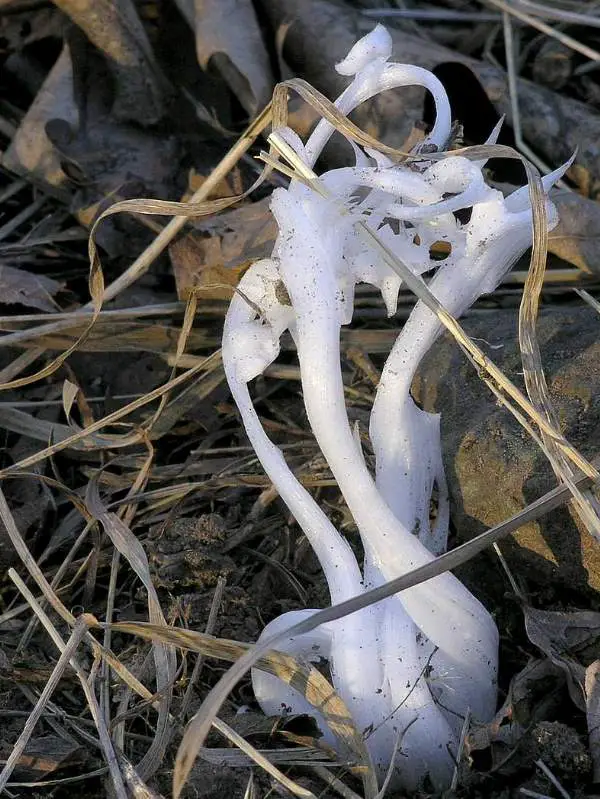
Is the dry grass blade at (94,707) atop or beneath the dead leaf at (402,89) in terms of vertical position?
beneath

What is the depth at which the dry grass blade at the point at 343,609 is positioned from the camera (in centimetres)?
122

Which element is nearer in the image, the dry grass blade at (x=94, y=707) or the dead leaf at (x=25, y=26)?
the dry grass blade at (x=94, y=707)

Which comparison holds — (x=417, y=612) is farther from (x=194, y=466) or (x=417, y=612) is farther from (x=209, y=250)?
(x=209, y=250)

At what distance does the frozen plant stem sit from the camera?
155cm

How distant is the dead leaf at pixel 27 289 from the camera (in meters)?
2.36

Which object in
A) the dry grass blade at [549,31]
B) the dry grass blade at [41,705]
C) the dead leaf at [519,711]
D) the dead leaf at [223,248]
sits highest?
the dry grass blade at [549,31]

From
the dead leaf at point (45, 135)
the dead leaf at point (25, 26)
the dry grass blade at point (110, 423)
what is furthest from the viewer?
the dead leaf at point (25, 26)

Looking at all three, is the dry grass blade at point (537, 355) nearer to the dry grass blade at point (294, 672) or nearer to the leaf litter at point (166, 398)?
the leaf litter at point (166, 398)

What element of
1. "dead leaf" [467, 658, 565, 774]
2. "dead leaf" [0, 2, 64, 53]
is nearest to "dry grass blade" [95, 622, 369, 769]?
"dead leaf" [467, 658, 565, 774]

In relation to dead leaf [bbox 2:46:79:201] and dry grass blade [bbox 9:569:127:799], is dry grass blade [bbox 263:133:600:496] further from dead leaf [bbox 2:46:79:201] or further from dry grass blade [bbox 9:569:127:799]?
dead leaf [bbox 2:46:79:201]

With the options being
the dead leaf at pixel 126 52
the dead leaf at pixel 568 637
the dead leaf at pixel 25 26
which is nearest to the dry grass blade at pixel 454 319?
the dead leaf at pixel 568 637

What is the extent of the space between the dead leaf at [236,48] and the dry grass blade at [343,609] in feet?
5.19

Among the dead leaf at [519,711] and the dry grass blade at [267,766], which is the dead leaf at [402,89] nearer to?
the dead leaf at [519,711]

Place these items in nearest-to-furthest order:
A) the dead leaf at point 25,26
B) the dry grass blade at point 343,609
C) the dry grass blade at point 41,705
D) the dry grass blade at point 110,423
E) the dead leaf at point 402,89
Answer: the dry grass blade at point 343,609, the dry grass blade at point 41,705, the dry grass blade at point 110,423, the dead leaf at point 402,89, the dead leaf at point 25,26
